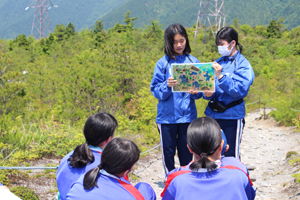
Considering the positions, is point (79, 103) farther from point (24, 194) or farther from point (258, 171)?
point (258, 171)

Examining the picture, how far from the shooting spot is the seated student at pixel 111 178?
152 cm

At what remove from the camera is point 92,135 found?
204 cm

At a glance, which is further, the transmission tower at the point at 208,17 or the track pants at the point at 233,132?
the transmission tower at the point at 208,17

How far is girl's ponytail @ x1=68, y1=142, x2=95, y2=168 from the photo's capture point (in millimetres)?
1966

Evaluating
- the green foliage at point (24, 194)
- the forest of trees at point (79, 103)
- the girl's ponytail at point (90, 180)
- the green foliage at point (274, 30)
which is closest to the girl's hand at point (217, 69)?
the girl's ponytail at point (90, 180)

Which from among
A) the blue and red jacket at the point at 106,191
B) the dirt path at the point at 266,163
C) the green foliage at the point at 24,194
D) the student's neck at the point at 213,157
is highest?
the student's neck at the point at 213,157

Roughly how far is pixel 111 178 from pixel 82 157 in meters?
0.47

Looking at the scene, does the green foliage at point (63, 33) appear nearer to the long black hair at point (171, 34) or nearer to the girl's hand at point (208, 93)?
the long black hair at point (171, 34)

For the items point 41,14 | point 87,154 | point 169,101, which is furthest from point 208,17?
point 87,154

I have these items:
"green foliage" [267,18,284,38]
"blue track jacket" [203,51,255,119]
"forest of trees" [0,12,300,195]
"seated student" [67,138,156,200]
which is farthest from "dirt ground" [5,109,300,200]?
"green foliage" [267,18,284,38]

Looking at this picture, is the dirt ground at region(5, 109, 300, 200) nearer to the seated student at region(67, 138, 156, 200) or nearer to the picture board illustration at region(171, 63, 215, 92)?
the picture board illustration at region(171, 63, 215, 92)

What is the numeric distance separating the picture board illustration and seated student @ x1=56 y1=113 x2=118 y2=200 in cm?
75

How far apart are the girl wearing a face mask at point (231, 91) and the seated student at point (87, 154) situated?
964 mm

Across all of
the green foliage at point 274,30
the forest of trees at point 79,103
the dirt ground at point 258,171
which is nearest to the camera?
the dirt ground at point 258,171
